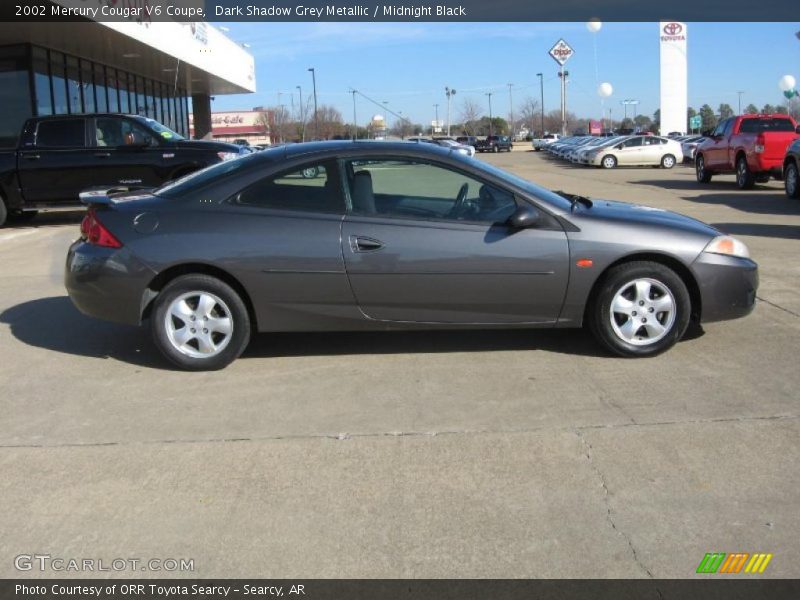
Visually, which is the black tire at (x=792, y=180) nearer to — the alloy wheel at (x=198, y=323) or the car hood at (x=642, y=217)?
the car hood at (x=642, y=217)

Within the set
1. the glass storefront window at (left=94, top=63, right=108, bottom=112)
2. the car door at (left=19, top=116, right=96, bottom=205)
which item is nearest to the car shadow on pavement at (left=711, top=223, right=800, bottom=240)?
the car door at (left=19, top=116, right=96, bottom=205)

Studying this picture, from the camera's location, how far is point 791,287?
297 inches

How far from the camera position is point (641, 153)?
117 feet

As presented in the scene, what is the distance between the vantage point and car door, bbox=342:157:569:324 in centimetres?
531

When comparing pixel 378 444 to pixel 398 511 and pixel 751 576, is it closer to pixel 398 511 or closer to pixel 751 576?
pixel 398 511

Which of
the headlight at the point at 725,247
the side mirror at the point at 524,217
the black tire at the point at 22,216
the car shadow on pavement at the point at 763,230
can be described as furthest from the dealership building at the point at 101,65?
the headlight at the point at 725,247

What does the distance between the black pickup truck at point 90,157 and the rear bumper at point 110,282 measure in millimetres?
7850

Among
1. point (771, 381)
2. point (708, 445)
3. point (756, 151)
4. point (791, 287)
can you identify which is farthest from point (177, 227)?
point (756, 151)

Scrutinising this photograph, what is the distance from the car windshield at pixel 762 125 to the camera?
19.1 meters

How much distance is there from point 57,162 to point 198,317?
9.44m

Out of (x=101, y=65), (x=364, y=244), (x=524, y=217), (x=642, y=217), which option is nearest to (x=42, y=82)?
(x=101, y=65)

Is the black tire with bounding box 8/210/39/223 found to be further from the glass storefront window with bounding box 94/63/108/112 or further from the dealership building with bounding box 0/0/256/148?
the glass storefront window with bounding box 94/63/108/112

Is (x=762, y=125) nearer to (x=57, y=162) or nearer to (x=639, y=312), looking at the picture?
(x=57, y=162)
